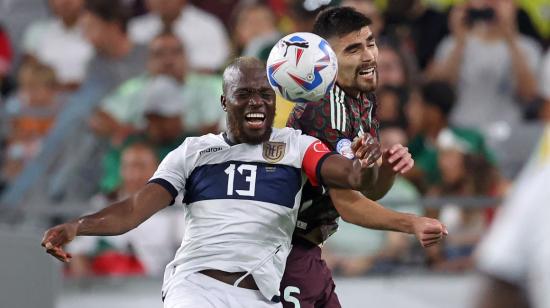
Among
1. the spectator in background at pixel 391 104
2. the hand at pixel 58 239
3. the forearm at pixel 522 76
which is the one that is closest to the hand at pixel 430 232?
the hand at pixel 58 239

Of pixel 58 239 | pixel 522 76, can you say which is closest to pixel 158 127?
pixel 522 76

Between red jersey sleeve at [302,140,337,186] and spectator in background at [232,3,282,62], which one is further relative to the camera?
spectator in background at [232,3,282,62]

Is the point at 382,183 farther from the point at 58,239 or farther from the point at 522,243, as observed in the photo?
the point at 522,243

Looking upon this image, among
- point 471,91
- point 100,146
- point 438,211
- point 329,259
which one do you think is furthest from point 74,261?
point 471,91

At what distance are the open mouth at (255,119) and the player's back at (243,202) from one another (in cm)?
9

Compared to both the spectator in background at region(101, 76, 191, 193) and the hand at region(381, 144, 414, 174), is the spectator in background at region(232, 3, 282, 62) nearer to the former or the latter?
the spectator in background at region(101, 76, 191, 193)

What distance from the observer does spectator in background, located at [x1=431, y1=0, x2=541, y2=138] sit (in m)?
9.45

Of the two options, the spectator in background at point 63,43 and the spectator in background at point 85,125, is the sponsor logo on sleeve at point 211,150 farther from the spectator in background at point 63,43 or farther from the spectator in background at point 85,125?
the spectator in background at point 63,43

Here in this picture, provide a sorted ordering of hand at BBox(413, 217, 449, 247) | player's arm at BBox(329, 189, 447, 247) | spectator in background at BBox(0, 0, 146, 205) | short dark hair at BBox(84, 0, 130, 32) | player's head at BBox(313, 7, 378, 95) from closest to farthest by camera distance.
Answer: hand at BBox(413, 217, 449, 247), player's arm at BBox(329, 189, 447, 247), player's head at BBox(313, 7, 378, 95), spectator in background at BBox(0, 0, 146, 205), short dark hair at BBox(84, 0, 130, 32)

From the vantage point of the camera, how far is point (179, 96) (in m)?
9.34

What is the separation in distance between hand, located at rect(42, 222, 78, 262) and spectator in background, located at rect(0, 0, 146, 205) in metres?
4.47

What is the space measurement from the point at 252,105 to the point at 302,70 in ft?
0.85

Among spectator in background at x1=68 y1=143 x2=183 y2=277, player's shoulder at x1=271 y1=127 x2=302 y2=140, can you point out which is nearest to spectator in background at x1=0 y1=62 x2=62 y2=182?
spectator in background at x1=68 y1=143 x2=183 y2=277

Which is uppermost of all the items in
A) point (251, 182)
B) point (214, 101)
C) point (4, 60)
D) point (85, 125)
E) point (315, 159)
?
point (315, 159)
